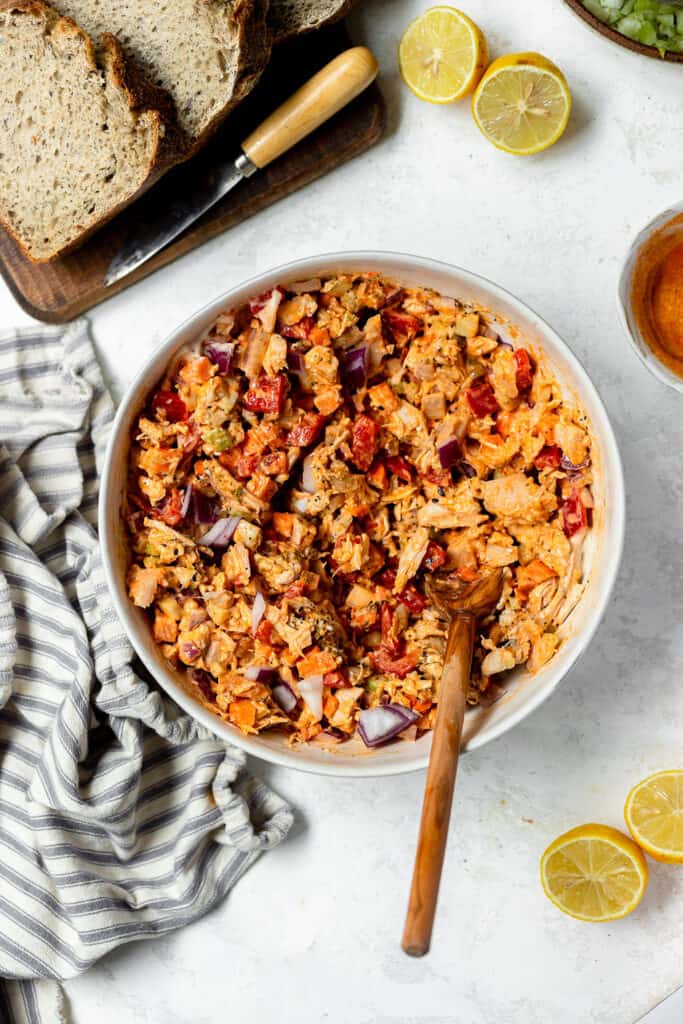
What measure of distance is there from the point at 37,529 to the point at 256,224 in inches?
42.5

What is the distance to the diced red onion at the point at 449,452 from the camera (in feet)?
8.17

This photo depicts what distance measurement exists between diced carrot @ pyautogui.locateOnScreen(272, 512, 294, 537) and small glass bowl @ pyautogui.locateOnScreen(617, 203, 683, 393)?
1007 mm

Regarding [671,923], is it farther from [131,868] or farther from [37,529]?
[37,529]

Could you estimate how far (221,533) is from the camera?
253 cm

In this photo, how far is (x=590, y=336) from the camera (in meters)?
2.80

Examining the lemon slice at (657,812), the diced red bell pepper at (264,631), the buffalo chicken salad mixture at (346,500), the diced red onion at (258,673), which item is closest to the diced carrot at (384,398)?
the buffalo chicken salad mixture at (346,500)

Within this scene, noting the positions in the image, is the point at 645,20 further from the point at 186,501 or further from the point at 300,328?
the point at 186,501

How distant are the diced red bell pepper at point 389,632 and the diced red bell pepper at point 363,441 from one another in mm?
375

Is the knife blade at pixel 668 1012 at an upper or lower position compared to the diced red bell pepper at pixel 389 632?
lower

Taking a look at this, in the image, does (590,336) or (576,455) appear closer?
(576,455)

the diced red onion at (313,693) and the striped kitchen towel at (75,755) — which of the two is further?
the striped kitchen towel at (75,755)

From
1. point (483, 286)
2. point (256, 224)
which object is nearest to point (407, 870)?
point (483, 286)

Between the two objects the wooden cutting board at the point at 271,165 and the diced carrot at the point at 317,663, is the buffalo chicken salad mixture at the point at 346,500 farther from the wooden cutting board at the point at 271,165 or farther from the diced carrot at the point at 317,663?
the wooden cutting board at the point at 271,165

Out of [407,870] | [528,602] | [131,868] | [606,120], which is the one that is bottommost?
[407,870]
